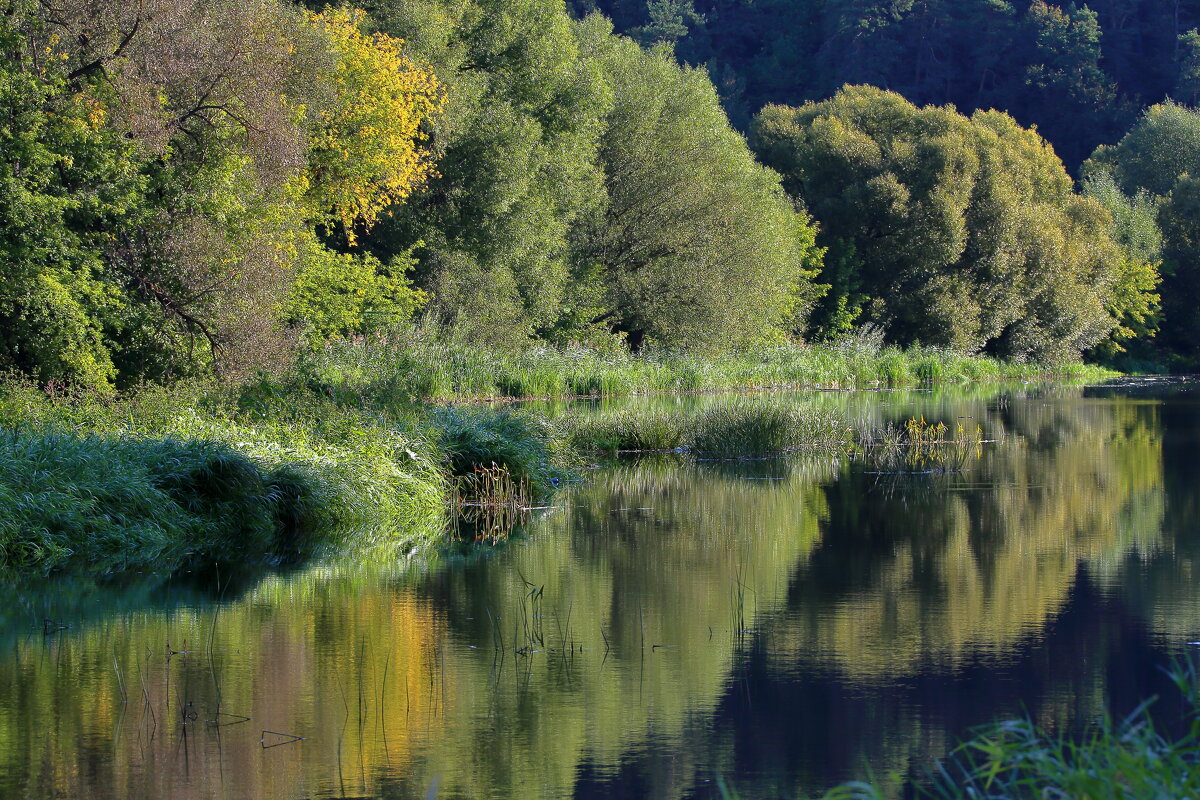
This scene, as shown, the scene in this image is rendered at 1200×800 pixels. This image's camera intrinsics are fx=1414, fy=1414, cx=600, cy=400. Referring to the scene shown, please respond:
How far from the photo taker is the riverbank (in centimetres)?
1373

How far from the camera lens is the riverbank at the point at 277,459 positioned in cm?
1373

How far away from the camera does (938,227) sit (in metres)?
52.4

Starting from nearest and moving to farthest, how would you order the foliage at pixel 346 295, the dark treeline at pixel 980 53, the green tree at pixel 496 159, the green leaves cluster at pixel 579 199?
the foliage at pixel 346 295, the green tree at pixel 496 159, the green leaves cluster at pixel 579 199, the dark treeline at pixel 980 53

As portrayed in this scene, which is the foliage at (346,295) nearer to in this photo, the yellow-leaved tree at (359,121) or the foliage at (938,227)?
the yellow-leaved tree at (359,121)

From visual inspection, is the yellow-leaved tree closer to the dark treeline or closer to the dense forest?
the dense forest

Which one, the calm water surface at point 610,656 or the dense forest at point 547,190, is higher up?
the dense forest at point 547,190

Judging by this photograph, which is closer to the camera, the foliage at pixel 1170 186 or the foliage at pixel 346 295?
the foliage at pixel 346 295

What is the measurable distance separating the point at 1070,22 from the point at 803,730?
272 feet

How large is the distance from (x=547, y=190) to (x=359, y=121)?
29.7 feet

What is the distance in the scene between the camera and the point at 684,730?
26.2 ft

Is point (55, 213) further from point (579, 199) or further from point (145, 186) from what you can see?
point (579, 199)

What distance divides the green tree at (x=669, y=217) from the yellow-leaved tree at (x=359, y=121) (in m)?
11.3

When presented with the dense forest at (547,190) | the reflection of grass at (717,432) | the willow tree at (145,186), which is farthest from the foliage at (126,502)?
the reflection of grass at (717,432)

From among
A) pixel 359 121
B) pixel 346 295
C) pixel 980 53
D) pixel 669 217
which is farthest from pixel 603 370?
pixel 980 53
